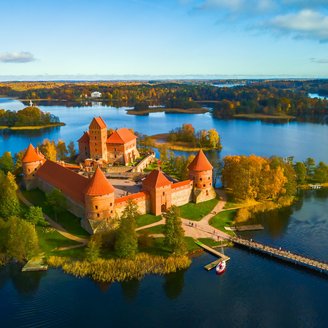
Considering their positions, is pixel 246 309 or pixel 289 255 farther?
pixel 289 255

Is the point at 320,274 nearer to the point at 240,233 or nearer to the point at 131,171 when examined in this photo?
the point at 240,233

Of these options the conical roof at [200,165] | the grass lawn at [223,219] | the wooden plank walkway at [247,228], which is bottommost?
the wooden plank walkway at [247,228]

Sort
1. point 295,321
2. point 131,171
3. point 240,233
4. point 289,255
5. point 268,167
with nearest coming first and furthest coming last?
point 295,321, point 289,255, point 240,233, point 268,167, point 131,171

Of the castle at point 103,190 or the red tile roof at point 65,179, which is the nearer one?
the castle at point 103,190

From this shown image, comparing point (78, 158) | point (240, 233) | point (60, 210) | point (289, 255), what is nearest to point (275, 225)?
point (240, 233)

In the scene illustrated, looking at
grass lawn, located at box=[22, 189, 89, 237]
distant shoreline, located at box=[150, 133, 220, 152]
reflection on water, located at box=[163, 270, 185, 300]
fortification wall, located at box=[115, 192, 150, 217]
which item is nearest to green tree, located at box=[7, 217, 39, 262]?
grass lawn, located at box=[22, 189, 89, 237]

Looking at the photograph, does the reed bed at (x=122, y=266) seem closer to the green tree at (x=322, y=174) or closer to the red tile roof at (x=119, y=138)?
the red tile roof at (x=119, y=138)

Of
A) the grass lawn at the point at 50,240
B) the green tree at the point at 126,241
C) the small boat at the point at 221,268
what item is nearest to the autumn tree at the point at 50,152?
the grass lawn at the point at 50,240

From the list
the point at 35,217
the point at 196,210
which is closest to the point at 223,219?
the point at 196,210
